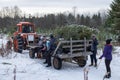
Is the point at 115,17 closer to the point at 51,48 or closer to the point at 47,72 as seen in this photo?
the point at 51,48

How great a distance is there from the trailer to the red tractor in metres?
6.11

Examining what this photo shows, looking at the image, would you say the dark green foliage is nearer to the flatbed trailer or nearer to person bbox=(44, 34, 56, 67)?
the flatbed trailer

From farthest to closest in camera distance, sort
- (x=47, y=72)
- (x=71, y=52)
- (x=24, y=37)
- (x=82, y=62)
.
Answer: (x=24, y=37), (x=82, y=62), (x=71, y=52), (x=47, y=72)

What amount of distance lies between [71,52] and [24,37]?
712 centimetres

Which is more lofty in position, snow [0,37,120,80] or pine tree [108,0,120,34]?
pine tree [108,0,120,34]

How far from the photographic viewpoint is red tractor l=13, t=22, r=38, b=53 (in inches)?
776

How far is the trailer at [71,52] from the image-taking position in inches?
527

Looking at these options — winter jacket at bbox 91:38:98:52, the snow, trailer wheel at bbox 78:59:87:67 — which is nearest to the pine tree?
the snow

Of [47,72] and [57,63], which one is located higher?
[57,63]

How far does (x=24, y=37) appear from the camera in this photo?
19.8 m

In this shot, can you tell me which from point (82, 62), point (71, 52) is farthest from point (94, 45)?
point (71, 52)

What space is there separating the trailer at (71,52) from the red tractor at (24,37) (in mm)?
6107

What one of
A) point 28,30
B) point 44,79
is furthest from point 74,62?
point 28,30

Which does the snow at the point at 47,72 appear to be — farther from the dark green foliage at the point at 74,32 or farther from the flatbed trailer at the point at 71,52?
the dark green foliage at the point at 74,32
